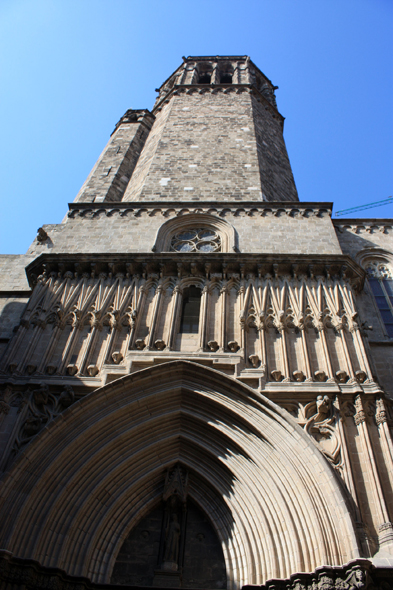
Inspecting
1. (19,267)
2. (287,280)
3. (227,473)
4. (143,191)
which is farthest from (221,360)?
(143,191)

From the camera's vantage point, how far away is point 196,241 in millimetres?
13656

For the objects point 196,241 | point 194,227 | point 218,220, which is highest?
point 218,220

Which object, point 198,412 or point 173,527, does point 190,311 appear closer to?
point 198,412

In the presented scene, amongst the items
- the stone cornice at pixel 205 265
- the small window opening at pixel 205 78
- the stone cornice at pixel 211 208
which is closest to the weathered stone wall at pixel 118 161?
the stone cornice at pixel 211 208

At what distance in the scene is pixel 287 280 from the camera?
1144 centimetres

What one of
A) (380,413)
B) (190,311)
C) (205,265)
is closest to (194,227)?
(205,265)

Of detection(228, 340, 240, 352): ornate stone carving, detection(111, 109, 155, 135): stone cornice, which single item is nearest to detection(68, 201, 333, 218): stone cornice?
detection(228, 340, 240, 352): ornate stone carving

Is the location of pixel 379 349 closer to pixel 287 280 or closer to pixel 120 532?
pixel 287 280

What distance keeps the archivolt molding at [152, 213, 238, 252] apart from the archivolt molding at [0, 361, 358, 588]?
481 cm

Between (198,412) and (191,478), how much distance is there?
114cm

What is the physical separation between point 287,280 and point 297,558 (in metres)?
6.01

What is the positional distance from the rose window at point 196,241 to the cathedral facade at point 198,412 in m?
0.05

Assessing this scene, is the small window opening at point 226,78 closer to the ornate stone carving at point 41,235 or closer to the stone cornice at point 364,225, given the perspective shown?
the stone cornice at point 364,225

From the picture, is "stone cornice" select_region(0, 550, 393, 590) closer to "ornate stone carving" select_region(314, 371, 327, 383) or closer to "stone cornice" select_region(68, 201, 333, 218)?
"ornate stone carving" select_region(314, 371, 327, 383)
